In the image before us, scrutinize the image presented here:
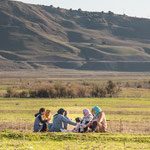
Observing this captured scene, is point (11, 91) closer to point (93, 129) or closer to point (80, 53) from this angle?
point (93, 129)

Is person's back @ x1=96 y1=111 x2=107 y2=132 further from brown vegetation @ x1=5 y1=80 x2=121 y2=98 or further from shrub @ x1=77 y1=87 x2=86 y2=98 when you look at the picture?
shrub @ x1=77 y1=87 x2=86 y2=98

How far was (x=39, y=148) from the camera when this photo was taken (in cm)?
1471

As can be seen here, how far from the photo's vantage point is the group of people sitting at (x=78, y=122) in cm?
1845

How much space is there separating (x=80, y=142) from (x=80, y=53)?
179 m

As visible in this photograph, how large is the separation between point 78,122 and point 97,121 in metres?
1.00

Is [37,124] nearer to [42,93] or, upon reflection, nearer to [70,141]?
[70,141]

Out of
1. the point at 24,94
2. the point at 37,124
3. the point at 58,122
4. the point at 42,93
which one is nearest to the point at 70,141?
the point at 58,122

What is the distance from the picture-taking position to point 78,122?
19.1 metres

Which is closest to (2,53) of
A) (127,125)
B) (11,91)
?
(11,91)

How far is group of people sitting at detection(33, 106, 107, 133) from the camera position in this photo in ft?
60.5

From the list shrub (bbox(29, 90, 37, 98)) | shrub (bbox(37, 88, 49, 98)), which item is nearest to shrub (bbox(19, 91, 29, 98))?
shrub (bbox(29, 90, 37, 98))

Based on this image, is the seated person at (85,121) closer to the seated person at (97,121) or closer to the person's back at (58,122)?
the seated person at (97,121)

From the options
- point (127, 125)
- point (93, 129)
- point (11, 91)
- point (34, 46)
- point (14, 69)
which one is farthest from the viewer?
point (34, 46)

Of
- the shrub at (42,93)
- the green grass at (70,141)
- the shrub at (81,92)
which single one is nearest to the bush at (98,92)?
the shrub at (81,92)
